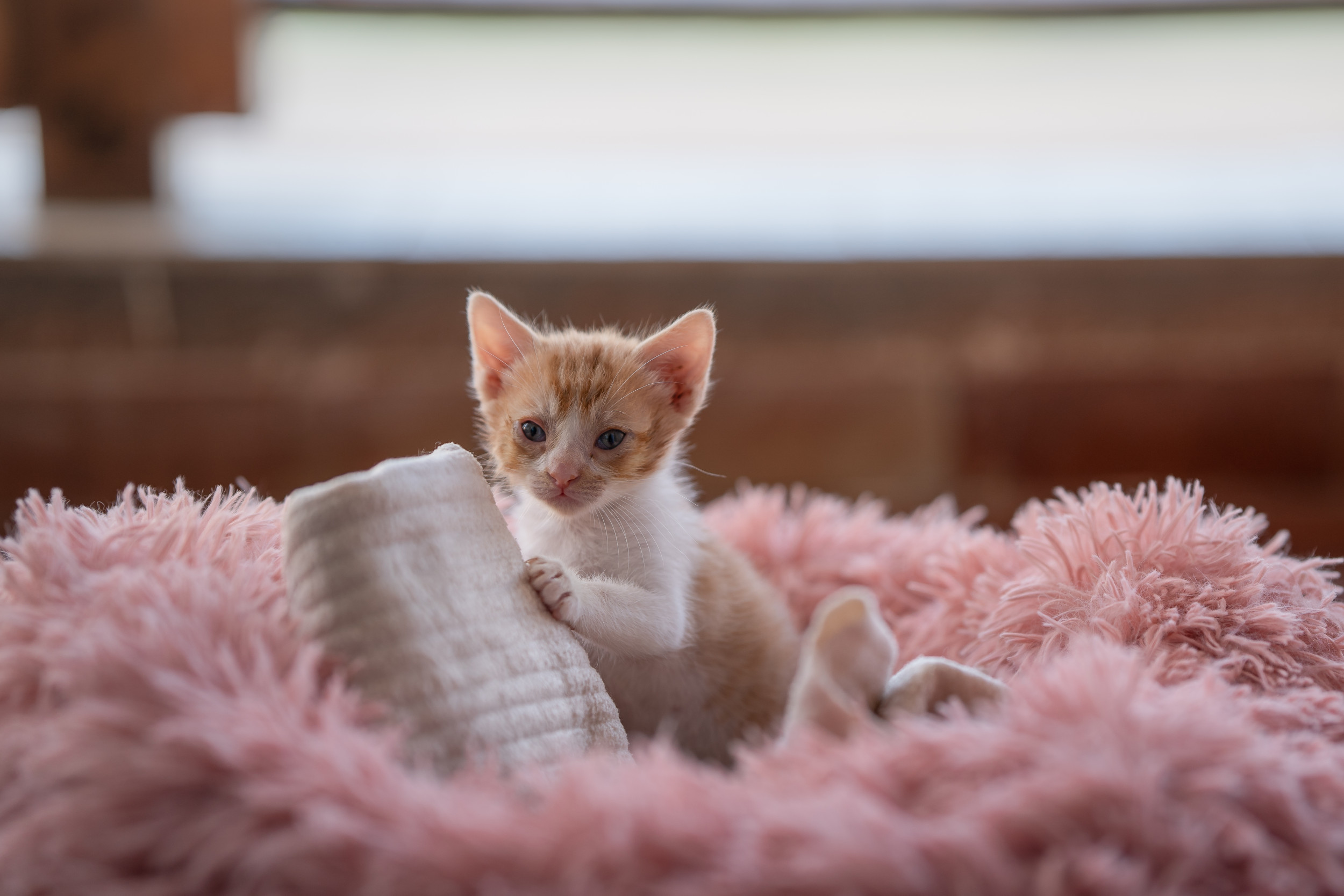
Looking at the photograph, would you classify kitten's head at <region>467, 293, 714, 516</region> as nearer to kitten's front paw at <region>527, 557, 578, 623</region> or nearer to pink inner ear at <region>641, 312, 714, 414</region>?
pink inner ear at <region>641, 312, 714, 414</region>

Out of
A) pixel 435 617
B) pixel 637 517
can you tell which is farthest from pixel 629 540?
pixel 435 617

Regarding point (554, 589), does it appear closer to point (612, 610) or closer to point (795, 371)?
point (612, 610)

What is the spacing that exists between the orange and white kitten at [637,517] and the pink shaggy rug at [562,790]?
0.27 metres

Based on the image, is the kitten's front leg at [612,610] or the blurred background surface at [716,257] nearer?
the kitten's front leg at [612,610]

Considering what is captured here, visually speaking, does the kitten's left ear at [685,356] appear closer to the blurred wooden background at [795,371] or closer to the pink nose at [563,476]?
the pink nose at [563,476]

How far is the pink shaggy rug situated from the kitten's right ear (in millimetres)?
353

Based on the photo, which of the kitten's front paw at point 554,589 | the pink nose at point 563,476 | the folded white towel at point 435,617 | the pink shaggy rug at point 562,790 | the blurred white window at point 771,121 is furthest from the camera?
the blurred white window at point 771,121

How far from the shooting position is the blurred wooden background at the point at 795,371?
6.10 ft

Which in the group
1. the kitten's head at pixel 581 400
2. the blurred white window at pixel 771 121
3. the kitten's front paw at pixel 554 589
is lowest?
the kitten's front paw at pixel 554 589

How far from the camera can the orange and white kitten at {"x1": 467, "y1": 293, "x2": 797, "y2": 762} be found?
3.05 ft

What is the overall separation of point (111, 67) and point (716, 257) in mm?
1096

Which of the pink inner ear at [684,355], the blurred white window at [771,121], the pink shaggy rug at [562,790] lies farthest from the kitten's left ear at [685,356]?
the blurred white window at [771,121]

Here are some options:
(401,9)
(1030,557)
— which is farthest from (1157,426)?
(401,9)

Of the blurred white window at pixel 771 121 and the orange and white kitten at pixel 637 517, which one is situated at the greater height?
the blurred white window at pixel 771 121
